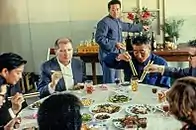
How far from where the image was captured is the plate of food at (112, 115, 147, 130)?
2.33m

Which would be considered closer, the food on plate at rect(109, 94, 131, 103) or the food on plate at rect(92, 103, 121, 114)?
the food on plate at rect(92, 103, 121, 114)

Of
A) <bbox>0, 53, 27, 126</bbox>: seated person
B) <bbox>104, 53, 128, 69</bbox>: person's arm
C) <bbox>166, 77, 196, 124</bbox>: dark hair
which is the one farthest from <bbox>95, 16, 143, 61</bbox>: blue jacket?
<bbox>166, 77, 196, 124</bbox>: dark hair

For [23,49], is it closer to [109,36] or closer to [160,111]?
[109,36]

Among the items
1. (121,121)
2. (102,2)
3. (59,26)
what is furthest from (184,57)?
(121,121)

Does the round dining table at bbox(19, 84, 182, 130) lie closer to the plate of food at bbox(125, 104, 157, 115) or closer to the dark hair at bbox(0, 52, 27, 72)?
the plate of food at bbox(125, 104, 157, 115)

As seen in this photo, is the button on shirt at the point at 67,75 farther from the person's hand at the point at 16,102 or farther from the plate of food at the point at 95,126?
the plate of food at the point at 95,126

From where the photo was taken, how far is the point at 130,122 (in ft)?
7.79

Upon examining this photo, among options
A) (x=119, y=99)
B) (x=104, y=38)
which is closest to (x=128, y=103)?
(x=119, y=99)

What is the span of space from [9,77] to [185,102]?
53.9 inches

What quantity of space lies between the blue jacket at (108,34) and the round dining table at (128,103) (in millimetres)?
1377

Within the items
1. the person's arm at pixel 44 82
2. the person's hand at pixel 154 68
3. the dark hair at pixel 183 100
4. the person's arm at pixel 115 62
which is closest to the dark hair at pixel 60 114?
the dark hair at pixel 183 100

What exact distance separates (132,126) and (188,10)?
3391 millimetres

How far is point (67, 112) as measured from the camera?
1.51m

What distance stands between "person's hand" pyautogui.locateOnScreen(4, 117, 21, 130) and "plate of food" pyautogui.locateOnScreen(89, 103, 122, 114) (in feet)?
1.77
